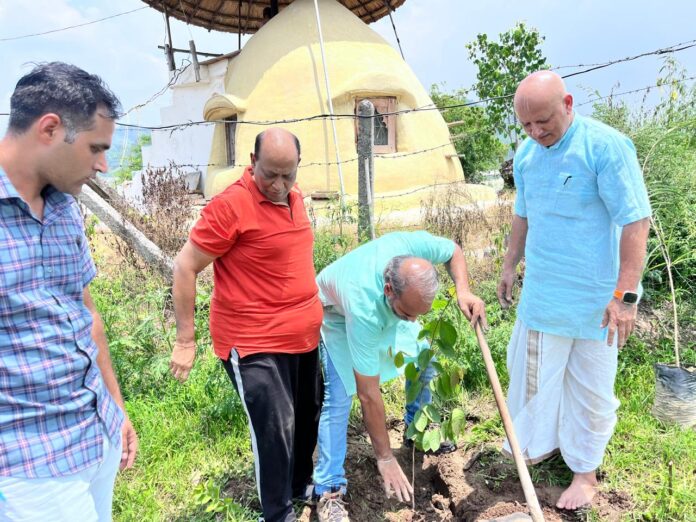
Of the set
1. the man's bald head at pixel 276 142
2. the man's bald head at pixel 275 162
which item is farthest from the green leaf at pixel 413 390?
the man's bald head at pixel 276 142

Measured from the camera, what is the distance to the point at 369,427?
2135mm

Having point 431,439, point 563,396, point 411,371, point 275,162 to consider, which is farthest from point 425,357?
point 275,162

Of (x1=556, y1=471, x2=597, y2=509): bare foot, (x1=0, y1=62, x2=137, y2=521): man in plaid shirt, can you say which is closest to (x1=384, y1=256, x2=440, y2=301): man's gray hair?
(x1=0, y1=62, x2=137, y2=521): man in plaid shirt

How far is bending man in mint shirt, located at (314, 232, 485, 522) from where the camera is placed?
6.71ft

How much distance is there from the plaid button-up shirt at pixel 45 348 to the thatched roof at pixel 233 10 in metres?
10.4

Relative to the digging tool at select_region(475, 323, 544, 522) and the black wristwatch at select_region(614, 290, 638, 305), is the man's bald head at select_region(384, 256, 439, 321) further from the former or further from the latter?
the black wristwatch at select_region(614, 290, 638, 305)

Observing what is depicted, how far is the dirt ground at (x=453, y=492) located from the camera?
2.42 m

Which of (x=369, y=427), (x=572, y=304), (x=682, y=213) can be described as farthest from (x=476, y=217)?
(x=369, y=427)

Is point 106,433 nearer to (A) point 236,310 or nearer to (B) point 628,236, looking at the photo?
(A) point 236,310

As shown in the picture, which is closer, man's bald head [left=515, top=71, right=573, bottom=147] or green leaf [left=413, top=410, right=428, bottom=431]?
man's bald head [left=515, top=71, right=573, bottom=147]

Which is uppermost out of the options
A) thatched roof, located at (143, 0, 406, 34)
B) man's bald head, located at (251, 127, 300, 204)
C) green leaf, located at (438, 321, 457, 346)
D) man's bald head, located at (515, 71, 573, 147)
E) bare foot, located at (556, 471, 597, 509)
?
thatched roof, located at (143, 0, 406, 34)

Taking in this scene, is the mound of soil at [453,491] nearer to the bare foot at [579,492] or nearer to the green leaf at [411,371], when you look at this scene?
the bare foot at [579,492]

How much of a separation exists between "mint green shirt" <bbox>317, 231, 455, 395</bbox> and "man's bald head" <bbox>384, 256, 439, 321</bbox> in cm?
12

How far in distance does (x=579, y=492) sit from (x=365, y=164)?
3571 millimetres
